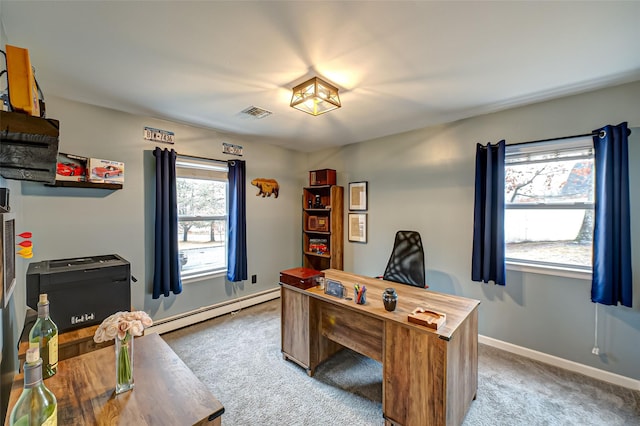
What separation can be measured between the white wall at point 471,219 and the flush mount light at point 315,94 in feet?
5.47

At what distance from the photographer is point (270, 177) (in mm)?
4285

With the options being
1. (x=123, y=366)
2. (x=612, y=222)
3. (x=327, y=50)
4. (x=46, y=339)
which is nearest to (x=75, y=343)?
(x=46, y=339)

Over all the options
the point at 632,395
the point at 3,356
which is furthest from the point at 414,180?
the point at 3,356

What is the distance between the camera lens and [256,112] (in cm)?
287

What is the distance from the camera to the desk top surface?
162 centimetres

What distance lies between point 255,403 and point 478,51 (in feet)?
9.99

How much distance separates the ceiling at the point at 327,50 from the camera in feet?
4.65

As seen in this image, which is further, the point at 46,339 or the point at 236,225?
the point at 236,225

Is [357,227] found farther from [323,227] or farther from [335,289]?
[335,289]

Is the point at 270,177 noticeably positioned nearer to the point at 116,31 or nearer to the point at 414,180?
the point at 414,180

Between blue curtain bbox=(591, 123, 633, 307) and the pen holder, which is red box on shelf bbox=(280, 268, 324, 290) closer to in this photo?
the pen holder

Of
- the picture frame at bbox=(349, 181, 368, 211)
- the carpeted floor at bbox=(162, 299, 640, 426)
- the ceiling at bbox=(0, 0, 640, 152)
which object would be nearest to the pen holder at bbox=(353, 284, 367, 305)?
the carpeted floor at bbox=(162, 299, 640, 426)

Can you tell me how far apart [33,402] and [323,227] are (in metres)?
3.69

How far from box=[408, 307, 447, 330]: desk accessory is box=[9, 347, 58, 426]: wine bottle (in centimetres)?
164
